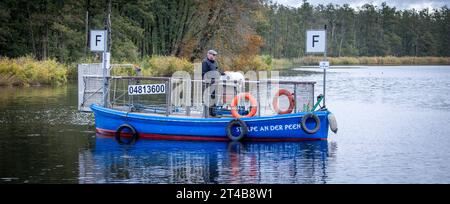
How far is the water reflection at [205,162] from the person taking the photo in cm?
1631

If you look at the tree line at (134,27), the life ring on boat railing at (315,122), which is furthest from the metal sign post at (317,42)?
the tree line at (134,27)

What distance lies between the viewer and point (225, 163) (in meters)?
18.2

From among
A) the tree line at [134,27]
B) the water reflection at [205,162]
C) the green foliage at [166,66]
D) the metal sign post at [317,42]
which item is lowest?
the water reflection at [205,162]

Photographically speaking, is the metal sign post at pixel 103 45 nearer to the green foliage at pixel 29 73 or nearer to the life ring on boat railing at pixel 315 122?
the life ring on boat railing at pixel 315 122

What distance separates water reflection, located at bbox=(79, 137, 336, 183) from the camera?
16312 mm

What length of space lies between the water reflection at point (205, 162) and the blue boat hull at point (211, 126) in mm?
272

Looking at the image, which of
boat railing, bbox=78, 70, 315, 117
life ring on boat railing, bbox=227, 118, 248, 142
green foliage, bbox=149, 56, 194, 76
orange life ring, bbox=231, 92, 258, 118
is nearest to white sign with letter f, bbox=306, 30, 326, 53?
boat railing, bbox=78, 70, 315, 117

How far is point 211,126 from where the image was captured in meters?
21.6

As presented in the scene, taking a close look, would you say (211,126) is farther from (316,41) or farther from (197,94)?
(316,41)

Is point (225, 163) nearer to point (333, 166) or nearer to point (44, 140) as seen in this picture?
point (333, 166)

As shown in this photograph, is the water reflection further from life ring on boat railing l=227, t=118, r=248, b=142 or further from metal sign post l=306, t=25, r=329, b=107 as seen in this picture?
metal sign post l=306, t=25, r=329, b=107
